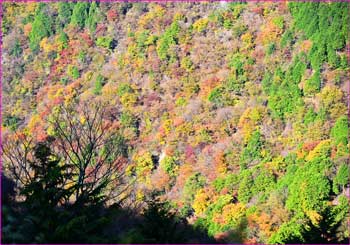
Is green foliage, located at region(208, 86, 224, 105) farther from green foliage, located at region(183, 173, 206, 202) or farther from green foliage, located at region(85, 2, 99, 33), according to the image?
green foliage, located at region(85, 2, 99, 33)

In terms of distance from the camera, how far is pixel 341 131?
4159cm

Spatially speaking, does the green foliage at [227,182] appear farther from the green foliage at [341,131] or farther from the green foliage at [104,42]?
the green foliage at [104,42]

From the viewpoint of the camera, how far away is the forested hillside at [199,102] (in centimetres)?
3688

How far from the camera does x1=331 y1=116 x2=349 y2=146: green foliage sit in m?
40.5

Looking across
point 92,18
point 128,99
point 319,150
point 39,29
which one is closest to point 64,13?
point 39,29

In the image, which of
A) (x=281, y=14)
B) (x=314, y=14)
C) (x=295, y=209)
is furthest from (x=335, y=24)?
(x=295, y=209)

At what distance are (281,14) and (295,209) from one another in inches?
1167

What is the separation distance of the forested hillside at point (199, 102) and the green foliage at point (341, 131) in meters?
0.10

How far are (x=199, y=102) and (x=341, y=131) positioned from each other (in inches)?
637

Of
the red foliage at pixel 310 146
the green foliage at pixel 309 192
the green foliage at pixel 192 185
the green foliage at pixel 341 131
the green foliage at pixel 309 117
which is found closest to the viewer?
the green foliage at pixel 309 192

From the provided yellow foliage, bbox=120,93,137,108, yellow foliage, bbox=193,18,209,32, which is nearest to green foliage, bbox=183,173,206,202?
yellow foliage, bbox=120,93,137,108

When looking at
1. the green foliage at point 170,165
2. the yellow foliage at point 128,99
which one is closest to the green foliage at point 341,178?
the green foliage at point 170,165

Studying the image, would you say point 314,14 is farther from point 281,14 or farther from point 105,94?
point 105,94

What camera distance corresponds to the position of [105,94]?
58.7 metres
